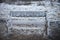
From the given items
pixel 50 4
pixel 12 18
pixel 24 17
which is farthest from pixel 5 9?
pixel 50 4

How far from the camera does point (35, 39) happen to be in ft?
6.59

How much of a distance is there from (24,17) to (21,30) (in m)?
0.22

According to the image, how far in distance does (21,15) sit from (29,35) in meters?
0.35

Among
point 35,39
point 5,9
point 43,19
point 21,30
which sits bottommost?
point 35,39

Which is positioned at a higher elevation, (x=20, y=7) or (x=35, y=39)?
(x=20, y=7)

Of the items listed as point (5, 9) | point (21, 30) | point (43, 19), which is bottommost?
point (21, 30)

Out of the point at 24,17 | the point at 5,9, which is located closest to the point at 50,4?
the point at 24,17

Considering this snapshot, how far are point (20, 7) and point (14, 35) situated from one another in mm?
466

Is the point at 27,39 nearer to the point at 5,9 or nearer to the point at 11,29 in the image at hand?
the point at 11,29

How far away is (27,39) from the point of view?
2.01 metres

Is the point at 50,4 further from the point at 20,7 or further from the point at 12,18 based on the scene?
the point at 12,18

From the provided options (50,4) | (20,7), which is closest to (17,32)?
(20,7)

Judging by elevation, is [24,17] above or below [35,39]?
above

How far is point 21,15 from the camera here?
203cm
